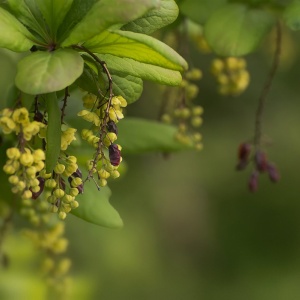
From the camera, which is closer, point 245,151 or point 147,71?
point 147,71

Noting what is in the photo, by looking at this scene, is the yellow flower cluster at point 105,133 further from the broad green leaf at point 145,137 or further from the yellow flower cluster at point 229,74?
the yellow flower cluster at point 229,74

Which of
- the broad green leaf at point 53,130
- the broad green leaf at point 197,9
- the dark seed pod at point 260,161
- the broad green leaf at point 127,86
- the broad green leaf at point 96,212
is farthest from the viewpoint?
the dark seed pod at point 260,161

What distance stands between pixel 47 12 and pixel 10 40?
10cm

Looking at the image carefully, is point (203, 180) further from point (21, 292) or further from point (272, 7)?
point (272, 7)

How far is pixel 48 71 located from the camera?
1.03 meters

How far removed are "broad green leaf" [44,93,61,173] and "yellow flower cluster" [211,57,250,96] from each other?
0.71 meters

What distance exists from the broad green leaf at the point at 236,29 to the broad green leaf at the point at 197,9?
30mm

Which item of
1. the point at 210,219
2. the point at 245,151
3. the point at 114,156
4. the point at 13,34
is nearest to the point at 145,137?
the point at 245,151

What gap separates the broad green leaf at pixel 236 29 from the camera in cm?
150

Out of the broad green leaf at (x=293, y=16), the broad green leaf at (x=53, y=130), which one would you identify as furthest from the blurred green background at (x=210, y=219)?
the broad green leaf at (x=53, y=130)

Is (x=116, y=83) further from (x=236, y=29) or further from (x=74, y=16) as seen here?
(x=236, y=29)

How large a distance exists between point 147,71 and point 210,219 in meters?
3.40

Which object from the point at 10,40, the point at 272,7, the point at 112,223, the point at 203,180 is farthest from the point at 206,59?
the point at 10,40

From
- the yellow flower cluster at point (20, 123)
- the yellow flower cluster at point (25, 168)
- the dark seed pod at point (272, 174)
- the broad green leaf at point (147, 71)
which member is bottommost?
the dark seed pod at point (272, 174)
